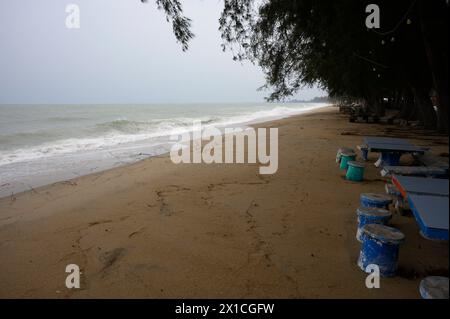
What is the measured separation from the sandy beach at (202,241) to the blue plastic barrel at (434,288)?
10.7 inches

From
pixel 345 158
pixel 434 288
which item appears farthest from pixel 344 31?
pixel 434 288

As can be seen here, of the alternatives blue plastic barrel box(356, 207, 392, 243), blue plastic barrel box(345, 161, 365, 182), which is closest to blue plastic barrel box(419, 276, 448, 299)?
blue plastic barrel box(356, 207, 392, 243)

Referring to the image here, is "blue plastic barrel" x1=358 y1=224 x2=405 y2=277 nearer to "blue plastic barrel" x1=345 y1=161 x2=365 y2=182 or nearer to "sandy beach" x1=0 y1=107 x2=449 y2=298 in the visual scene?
"sandy beach" x1=0 y1=107 x2=449 y2=298

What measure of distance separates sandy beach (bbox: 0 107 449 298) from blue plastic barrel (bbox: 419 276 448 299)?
272mm

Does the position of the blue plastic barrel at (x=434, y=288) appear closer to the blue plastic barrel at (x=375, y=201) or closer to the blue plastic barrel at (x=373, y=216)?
the blue plastic barrel at (x=373, y=216)

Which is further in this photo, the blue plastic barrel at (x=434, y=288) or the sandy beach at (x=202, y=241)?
the sandy beach at (x=202, y=241)

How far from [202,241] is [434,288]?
2306 mm

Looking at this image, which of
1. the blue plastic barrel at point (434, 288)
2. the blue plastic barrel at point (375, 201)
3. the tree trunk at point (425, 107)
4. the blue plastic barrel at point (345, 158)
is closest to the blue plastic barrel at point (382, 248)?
the blue plastic barrel at point (434, 288)

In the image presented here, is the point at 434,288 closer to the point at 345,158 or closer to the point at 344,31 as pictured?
the point at 345,158

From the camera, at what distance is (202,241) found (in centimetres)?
350

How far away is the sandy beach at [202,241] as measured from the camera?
8.71 feet

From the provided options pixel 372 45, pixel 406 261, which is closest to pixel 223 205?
pixel 406 261

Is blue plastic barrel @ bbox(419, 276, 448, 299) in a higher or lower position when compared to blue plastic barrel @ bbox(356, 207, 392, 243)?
lower

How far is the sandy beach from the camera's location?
2.66 meters
